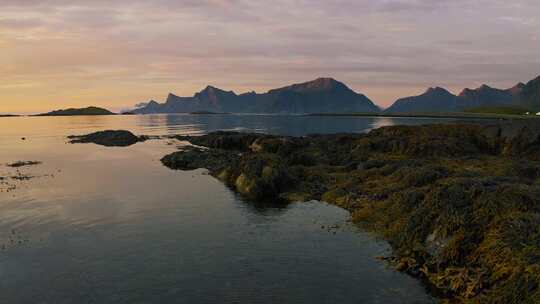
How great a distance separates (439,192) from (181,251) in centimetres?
1827

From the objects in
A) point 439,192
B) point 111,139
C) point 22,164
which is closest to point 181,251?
point 439,192

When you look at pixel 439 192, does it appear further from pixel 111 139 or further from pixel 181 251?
pixel 111 139

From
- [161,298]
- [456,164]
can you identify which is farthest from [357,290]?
[456,164]

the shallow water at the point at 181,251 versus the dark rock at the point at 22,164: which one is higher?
the dark rock at the point at 22,164

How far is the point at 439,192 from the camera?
28578 millimetres

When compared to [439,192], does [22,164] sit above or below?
below

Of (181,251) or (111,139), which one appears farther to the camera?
(111,139)

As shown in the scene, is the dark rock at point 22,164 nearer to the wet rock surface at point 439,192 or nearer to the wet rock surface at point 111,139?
the wet rock surface at point 439,192

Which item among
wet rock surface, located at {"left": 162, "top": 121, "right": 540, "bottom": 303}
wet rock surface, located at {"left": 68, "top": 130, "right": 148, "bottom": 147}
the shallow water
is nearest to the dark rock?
wet rock surface, located at {"left": 162, "top": 121, "right": 540, "bottom": 303}

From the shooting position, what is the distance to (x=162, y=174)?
2408 inches

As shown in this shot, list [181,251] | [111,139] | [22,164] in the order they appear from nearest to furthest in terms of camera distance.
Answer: [181,251], [22,164], [111,139]

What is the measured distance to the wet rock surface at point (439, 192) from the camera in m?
21.5

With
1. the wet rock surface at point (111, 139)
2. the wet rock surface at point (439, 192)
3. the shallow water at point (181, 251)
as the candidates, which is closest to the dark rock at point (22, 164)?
the wet rock surface at point (439, 192)

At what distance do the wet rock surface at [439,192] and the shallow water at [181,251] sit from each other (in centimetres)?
222
